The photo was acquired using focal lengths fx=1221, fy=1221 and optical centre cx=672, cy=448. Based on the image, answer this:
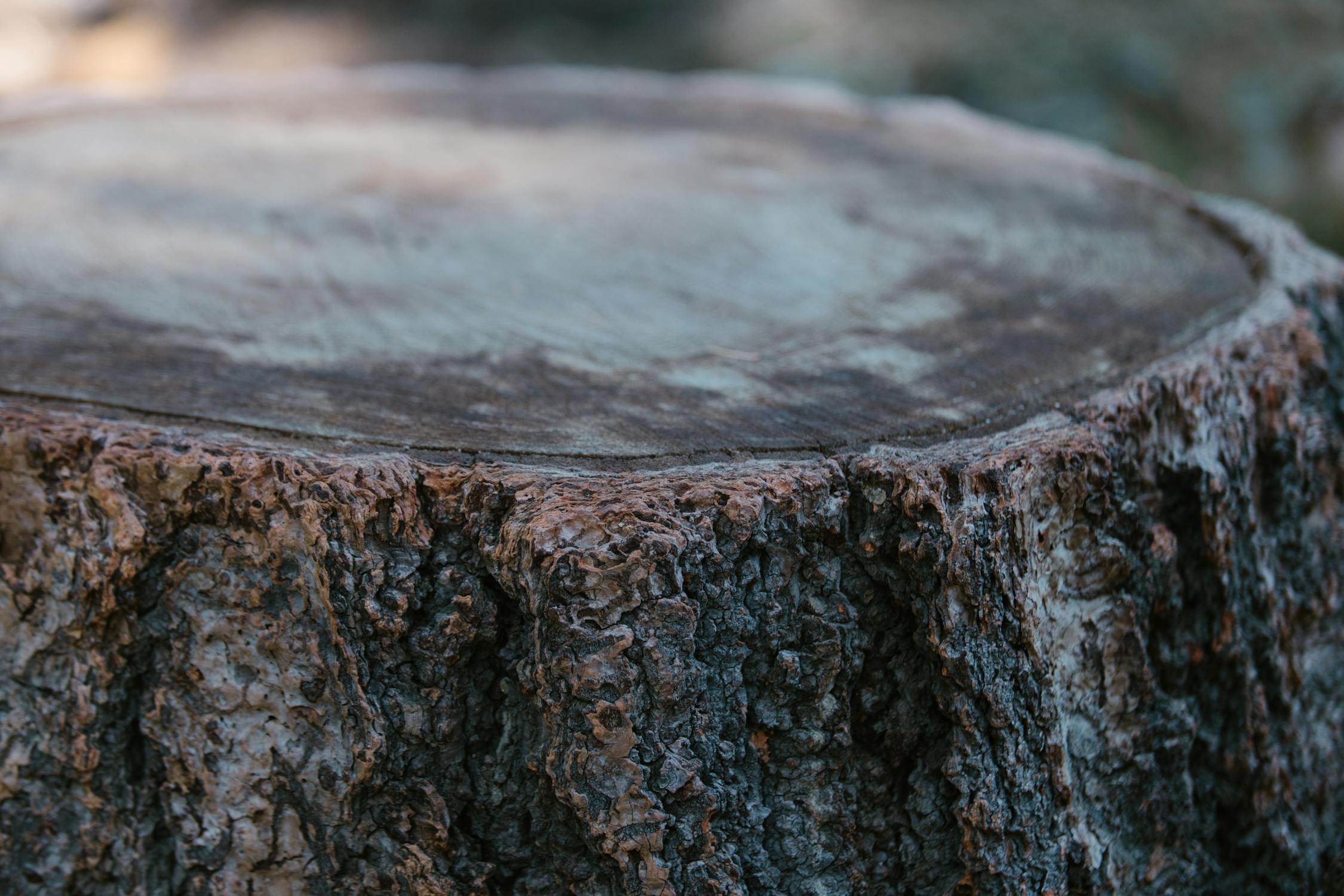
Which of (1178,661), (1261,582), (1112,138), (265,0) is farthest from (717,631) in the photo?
(265,0)

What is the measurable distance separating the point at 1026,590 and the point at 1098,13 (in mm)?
3708

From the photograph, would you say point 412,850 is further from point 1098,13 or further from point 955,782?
point 1098,13

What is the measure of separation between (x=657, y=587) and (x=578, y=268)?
557 millimetres

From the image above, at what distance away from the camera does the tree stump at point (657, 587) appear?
881mm

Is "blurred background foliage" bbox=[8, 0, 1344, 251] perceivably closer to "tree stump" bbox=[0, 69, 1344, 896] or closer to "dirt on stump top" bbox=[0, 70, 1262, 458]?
"dirt on stump top" bbox=[0, 70, 1262, 458]

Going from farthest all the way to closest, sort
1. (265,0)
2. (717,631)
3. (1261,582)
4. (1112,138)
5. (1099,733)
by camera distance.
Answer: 1. (265,0)
2. (1112,138)
3. (1261,582)
4. (1099,733)
5. (717,631)

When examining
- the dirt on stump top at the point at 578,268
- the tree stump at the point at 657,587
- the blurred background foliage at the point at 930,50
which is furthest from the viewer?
the blurred background foliage at the point at 930,50

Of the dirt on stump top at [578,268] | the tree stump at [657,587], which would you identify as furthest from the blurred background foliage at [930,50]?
the tree stump at [657,587]

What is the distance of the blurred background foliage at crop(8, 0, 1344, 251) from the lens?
3961 mm

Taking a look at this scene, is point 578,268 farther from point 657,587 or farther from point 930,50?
point 930,50

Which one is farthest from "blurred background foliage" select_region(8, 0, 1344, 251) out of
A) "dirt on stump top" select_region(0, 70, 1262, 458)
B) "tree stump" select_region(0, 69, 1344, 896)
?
"tree stump" select_region(0, 69, 1344, 896)

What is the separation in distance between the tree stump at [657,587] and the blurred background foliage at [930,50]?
2934mm

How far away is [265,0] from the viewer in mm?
4629

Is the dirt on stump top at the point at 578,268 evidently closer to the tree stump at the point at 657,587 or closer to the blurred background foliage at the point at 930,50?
the tree stump at the point at 657,587
